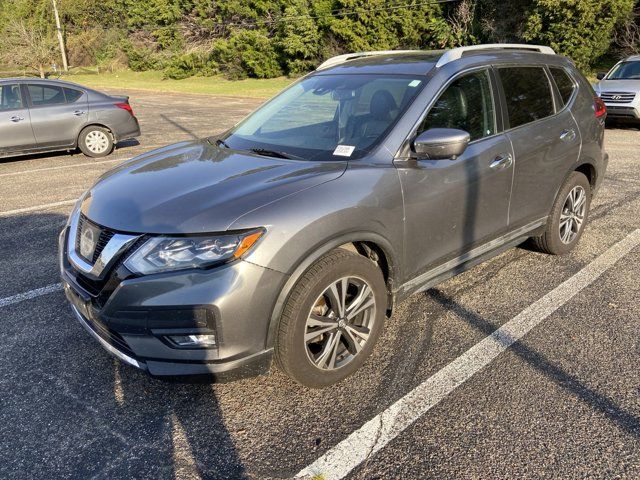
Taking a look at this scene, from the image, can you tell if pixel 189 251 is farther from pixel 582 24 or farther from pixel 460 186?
pixel 582 24

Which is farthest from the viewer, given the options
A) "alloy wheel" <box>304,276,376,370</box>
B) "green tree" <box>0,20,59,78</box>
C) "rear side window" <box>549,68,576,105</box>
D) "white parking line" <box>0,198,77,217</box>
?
"green tree" <box>0,20,59,78</box>

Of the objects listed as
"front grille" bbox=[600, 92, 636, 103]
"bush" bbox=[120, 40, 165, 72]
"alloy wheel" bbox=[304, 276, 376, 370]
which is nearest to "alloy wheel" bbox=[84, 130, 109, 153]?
"alloy wheel" bbox=[304, 276, 376, 370]

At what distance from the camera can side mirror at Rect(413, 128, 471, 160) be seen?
10.1ft

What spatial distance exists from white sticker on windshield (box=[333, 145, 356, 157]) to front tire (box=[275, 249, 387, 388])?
657 millimetres

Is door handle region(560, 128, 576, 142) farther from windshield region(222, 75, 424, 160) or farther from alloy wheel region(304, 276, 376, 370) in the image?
alloy wheel region(304, 276, 376, 370)

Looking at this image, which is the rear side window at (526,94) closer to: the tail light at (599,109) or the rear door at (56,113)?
the tail light at (599,109)

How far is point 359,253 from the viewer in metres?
3.18

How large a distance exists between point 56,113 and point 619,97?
42.2ft

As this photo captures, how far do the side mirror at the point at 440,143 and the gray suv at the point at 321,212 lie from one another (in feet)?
0.04

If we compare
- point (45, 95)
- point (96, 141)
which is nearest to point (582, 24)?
point (96, 141)

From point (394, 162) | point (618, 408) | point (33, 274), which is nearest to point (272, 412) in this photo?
point (394, 162)

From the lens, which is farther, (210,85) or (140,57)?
(140,57)

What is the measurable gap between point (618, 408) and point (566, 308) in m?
1.19

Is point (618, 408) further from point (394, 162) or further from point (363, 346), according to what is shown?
point (394, 162)
